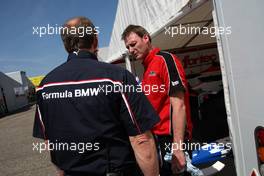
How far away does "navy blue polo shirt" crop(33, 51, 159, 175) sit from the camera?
1.68 metres

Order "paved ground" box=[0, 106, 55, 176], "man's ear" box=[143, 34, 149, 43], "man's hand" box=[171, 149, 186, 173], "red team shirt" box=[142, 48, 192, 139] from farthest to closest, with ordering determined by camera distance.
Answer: "paved ground" box=[0, 106, 55, 176], "man's ear" box=[143, 34, 149, 43], "red team shirt" box=[142, 48, 192, 139], "man's hand" box=[171, 149, 186, 173]

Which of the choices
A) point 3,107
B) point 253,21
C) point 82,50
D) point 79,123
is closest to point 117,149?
point 79,123

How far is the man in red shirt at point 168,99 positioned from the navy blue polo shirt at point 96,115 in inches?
23.5

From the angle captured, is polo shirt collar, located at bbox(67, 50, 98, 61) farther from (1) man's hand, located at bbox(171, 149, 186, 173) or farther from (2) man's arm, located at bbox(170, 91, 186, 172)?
(1) man's hand, located at bbox(171, 149, 186, 173)

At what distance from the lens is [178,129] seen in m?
2.29

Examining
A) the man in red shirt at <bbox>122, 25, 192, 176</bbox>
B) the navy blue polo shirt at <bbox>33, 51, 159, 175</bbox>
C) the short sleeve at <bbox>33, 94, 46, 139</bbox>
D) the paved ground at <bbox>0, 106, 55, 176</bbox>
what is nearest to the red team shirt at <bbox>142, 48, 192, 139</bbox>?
the man in red shirt at <bbox>122, 25, 192, 176</bbox>

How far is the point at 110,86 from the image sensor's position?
5.48 feet

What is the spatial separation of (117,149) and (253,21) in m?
0.99

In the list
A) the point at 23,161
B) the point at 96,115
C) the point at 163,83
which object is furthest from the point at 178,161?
the point at 23,161

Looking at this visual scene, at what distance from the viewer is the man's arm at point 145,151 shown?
5.62 ft

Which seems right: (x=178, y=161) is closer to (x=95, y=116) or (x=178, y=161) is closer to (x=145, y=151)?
(x=145, y=151)

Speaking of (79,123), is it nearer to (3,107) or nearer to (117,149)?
(117,149)

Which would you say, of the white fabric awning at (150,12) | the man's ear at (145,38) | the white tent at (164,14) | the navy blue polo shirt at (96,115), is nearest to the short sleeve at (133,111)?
the navy blue polo shirt at (96,115)

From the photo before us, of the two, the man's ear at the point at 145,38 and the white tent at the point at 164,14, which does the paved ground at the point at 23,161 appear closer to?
the white tent at the point at 164,14
